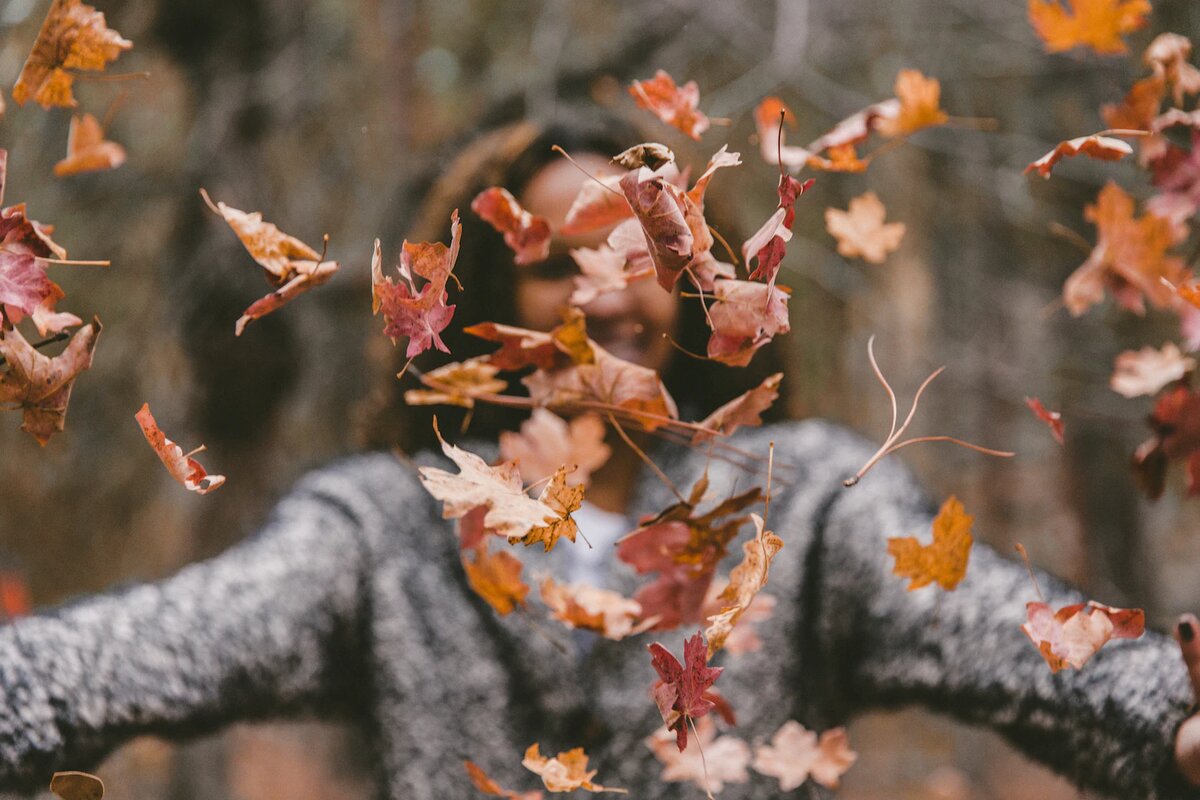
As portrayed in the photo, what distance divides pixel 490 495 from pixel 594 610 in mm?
126

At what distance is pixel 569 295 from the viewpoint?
0.72m

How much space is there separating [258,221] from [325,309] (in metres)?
1.41

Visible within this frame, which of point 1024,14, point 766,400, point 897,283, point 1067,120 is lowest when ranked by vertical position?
point 897,283

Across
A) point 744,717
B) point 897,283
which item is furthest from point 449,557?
point 897,283

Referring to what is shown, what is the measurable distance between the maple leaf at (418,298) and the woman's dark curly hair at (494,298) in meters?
0.46

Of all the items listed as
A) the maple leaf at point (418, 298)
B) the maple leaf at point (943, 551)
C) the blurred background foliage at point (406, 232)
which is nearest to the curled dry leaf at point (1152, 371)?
the maple leaf at point (943, 551)

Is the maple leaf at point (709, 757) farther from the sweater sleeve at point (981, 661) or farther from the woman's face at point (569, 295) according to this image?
the woman's face at point (569, 295)

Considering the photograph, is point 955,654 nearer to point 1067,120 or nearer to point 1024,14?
point 1067,120

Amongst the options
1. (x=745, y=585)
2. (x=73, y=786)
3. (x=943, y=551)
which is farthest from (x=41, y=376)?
(x=943, y=551)

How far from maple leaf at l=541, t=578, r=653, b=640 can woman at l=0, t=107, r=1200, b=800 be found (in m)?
0.23

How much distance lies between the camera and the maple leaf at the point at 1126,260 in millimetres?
473

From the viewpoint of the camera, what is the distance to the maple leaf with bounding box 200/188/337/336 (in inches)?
13.6

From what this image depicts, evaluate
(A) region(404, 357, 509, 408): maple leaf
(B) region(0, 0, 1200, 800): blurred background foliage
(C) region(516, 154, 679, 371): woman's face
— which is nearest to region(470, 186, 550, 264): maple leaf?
(A) region(404, 357, 509, 408): maple leaf

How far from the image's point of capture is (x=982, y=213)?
204 centimetres
